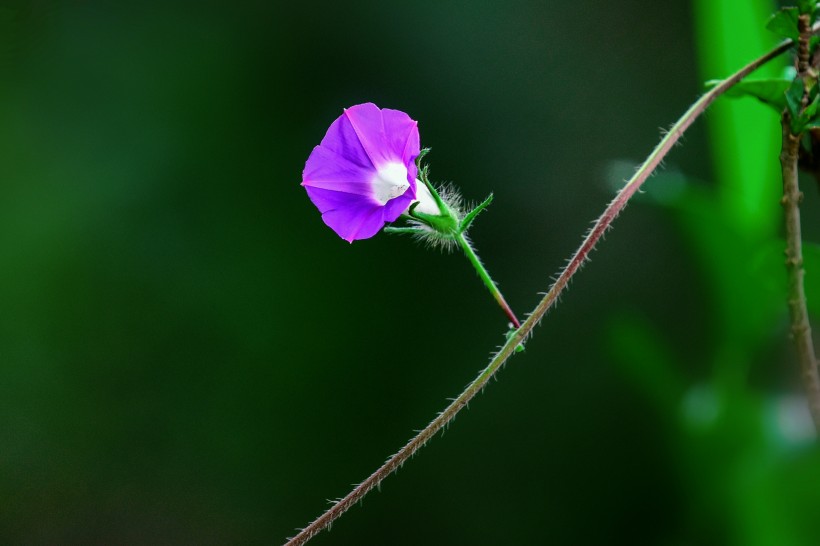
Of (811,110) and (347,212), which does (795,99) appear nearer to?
(811,110)

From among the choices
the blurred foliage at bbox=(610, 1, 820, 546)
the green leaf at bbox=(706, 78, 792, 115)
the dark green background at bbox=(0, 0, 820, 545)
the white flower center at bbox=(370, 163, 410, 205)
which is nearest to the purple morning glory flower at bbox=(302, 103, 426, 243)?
the white flower center at bbox=(370, 163, 410, 205)

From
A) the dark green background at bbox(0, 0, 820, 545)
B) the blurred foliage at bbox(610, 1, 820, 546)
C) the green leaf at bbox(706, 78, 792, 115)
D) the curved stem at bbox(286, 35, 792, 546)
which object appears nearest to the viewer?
the curved stem at bbox(286, 35, 792, 546)

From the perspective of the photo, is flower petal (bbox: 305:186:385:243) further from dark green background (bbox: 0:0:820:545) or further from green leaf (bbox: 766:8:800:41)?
dark green background (bbox: 0:0:820:545)

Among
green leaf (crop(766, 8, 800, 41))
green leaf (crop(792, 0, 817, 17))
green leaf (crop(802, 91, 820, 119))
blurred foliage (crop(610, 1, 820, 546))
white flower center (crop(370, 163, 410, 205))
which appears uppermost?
green leaf (crop(792, 0, 817, 17))

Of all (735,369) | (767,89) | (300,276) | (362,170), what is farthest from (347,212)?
(300,276)

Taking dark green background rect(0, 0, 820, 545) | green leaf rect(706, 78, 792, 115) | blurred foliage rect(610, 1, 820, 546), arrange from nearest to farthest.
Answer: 1. green leaf rect(706, 78, 792, 115)
2. blurred foliage rect(610, 1, 820, 546)
3. dark green background rect(0, 0, 820, 545)

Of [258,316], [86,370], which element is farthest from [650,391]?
[86,370]
